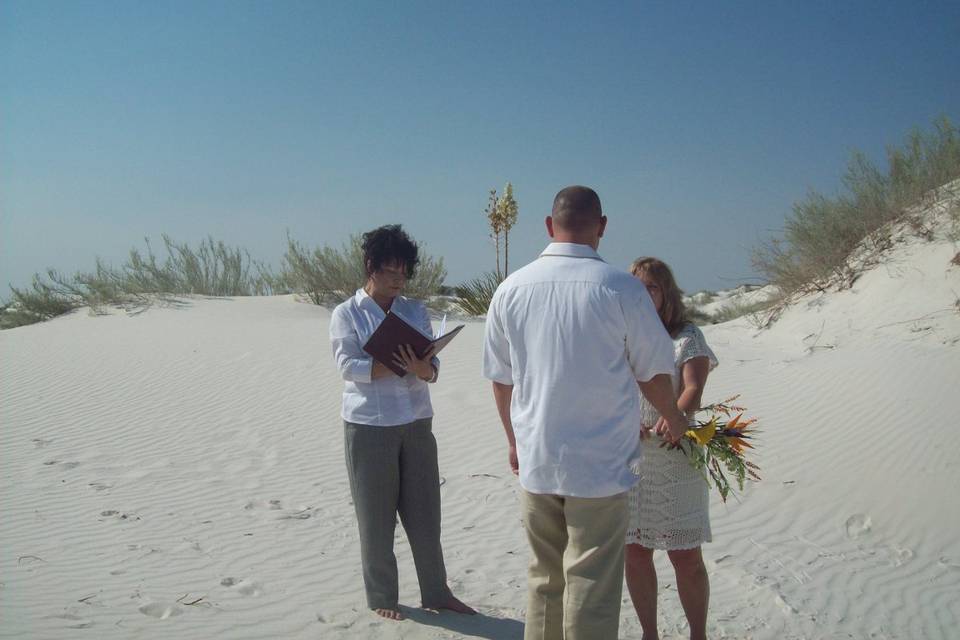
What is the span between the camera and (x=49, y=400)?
9500mm

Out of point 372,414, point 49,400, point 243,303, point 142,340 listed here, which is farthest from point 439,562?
point 243,303

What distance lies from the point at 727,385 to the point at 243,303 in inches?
443

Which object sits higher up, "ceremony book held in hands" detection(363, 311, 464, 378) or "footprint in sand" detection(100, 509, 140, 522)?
"ceremony book held in hands" detection(363, 311, 464, 378)

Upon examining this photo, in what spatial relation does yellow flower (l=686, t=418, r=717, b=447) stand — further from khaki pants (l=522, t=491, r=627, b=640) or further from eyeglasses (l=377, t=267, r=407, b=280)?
eyeglasses (l=377, t=267, r=407, b=280)

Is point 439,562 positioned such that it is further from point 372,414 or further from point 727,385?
point 727,385

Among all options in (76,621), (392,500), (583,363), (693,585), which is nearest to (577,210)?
(583,363)

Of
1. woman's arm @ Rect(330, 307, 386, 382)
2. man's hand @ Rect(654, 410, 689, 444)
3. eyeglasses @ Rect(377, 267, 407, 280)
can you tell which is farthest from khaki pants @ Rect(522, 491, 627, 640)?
eyeglasses @ Rect(377, 267, 407, 280)

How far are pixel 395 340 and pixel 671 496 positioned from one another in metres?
1.50

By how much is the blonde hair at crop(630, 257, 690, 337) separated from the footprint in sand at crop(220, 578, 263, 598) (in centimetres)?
296

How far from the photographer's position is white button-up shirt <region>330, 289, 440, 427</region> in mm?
3680

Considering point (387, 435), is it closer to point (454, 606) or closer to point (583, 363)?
point (454, 606)

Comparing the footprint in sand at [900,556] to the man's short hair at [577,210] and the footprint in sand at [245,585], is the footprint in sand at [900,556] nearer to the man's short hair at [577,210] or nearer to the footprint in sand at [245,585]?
the man's short hair at [577,210]

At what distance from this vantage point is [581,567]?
2.62m

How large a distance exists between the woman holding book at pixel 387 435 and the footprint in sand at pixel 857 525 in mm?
3343
